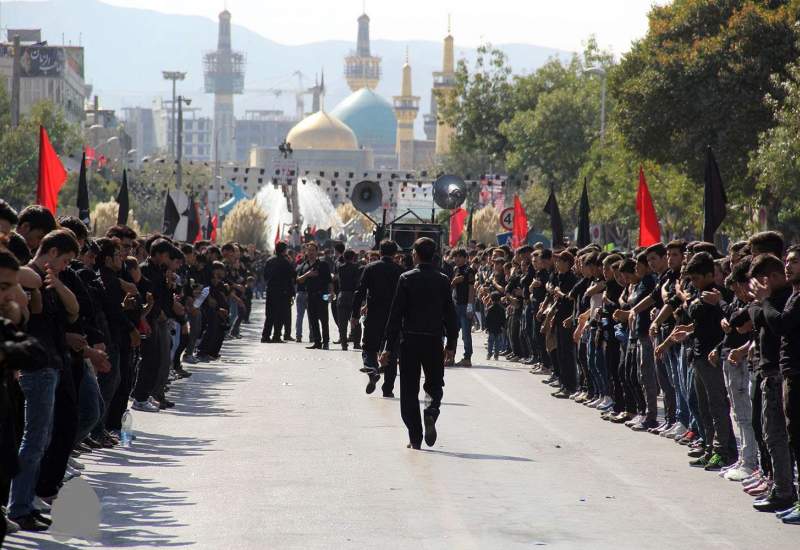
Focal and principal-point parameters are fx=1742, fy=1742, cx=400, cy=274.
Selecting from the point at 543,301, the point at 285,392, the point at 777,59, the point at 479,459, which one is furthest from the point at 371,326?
the point at 777,59

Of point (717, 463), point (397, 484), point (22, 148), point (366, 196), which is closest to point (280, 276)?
point (366, 196)

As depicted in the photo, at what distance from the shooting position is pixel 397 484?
11719mm

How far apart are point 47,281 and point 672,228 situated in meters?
53.4

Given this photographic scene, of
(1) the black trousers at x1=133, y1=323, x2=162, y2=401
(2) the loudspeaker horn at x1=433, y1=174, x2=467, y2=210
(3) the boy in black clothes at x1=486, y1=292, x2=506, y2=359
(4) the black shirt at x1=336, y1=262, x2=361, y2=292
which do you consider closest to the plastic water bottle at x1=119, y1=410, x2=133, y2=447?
(1) the black trousers at x1=133, y1=323, x2=162, y2=401

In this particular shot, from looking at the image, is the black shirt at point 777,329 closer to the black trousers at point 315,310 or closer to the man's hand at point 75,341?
the man's hand at point 75,341

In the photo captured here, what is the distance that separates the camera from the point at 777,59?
131 ft

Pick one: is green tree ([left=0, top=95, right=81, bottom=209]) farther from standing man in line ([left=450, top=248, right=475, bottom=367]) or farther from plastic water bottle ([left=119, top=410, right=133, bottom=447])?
plastic water bottle ([left=119, top=410, right=133, bottom=447])

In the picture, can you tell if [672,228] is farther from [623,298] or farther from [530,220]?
[623,298]

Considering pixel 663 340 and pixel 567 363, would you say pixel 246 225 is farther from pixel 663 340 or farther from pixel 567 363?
pixel 663 340

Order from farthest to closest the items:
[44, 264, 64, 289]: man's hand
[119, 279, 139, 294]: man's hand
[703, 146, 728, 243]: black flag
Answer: [703, 146, 728, 243]: black flag, [119, 279, 139, 294]: man's hand, [44, 264, 64, 289]: man's hand

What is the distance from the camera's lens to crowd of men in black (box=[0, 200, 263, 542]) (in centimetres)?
812

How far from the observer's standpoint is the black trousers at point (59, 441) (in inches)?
414

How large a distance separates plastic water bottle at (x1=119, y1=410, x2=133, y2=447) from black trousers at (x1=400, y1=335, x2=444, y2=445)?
Answer: 2.30 meters

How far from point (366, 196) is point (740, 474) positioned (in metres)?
21.5
